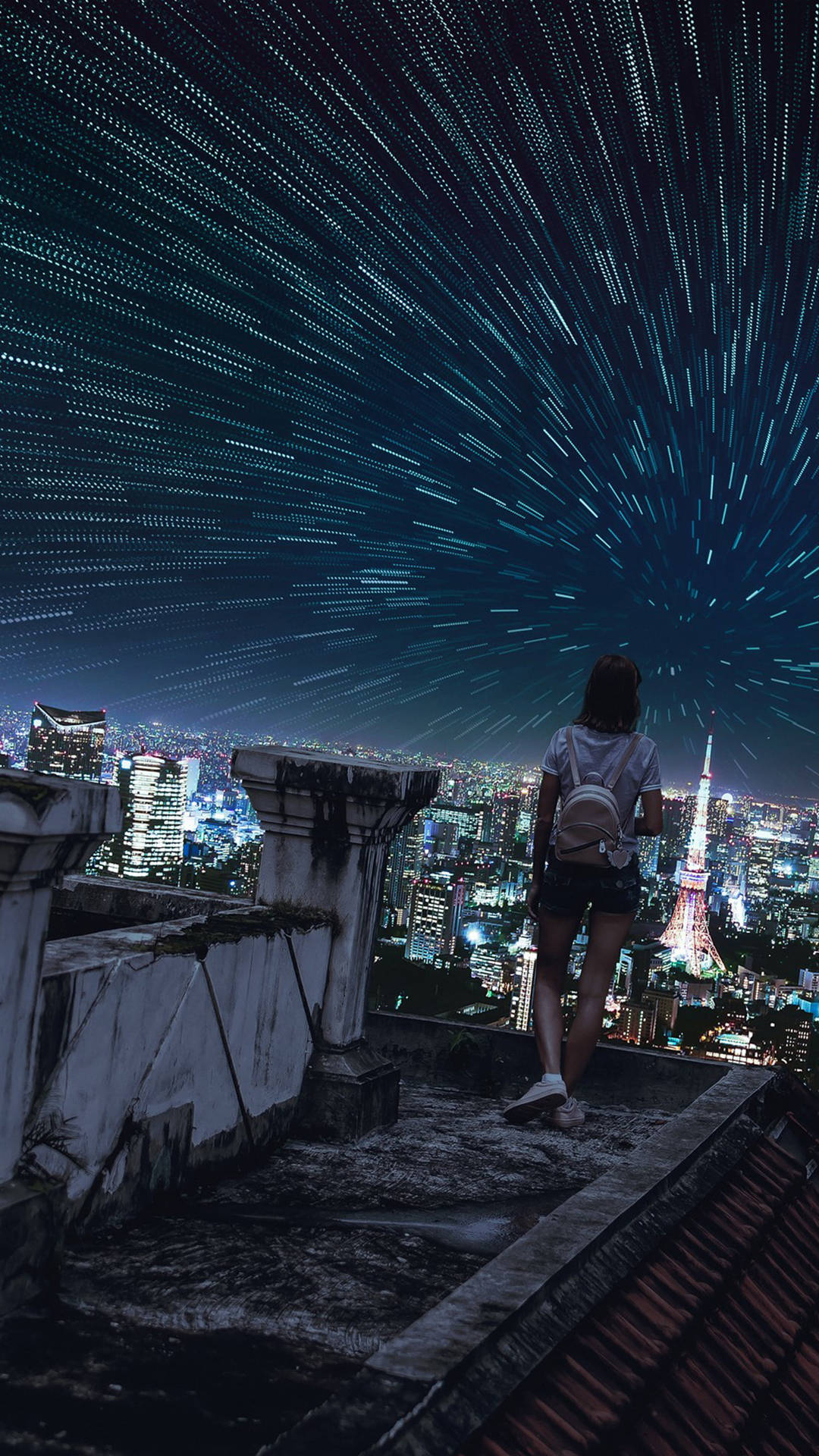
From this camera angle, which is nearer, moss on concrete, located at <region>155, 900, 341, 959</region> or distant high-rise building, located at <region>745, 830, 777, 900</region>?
moss on concrete, located at <region>155, 900, 341, 959</region>

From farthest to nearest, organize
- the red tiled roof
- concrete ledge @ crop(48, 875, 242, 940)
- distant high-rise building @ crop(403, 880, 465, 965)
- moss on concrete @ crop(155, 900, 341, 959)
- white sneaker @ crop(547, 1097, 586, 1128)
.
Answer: distant high-rise building @ crop(403, 880, 465, 965) → concrete ledge @ crop(48, 875, 242, 940) → white sneaker @ crop(547, 1097, 586, 1128) → moss on concrete @ crop(155, 900, 341, 959) → the red tiled roof

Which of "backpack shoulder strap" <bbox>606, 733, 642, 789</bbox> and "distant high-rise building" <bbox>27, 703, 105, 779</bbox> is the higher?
"distant high-rise building" <bbox>27, 703, 105, 779</bbox>

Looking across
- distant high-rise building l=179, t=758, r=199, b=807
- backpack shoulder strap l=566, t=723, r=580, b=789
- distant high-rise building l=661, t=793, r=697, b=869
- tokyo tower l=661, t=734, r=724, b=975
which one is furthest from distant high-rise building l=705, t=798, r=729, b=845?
backpack shoulder strap l=566, t=723, r=580, b=789

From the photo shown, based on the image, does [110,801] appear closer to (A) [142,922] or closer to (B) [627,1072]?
(A) [142,922]

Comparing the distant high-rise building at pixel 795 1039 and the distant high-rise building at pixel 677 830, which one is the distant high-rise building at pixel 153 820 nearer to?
the distant high-rise building at pixel 795 1039

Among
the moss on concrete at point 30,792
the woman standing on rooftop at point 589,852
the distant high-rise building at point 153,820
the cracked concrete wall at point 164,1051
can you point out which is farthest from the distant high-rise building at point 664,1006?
the moss on concrete at point 30,792

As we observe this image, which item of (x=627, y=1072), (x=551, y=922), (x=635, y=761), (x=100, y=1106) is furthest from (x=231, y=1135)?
(x=627, y=1072)

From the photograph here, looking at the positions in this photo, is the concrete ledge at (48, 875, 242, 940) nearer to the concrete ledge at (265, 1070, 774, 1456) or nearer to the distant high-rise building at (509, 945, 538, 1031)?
the concrete ledge at (265, 1070, 774, 1456)
